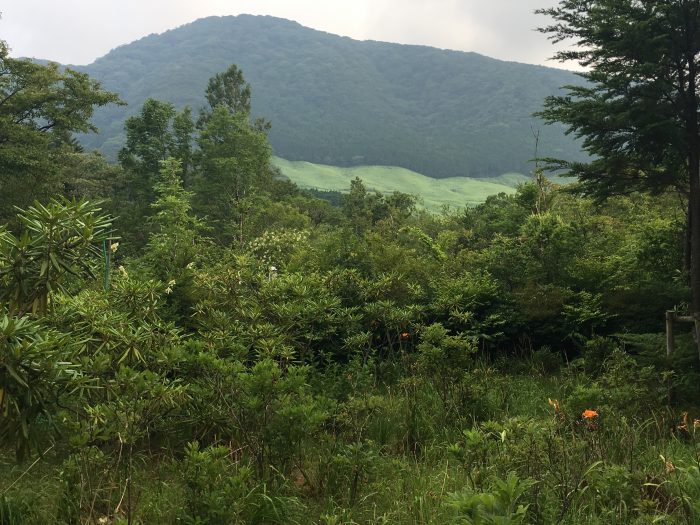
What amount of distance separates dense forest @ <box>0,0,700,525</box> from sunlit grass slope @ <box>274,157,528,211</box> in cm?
8171

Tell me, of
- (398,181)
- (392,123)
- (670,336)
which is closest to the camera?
(670,336)

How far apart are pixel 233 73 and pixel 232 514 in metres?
42.1

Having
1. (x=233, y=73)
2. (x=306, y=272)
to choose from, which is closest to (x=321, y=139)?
(x=233, y=73)

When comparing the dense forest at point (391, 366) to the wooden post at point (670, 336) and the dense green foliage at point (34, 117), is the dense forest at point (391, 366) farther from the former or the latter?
the dense green foliage at point (34, 117)

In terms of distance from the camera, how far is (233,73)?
4116cm

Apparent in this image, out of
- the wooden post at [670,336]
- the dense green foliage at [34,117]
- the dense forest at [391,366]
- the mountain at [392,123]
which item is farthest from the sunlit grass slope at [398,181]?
the wooden post at [670,336]

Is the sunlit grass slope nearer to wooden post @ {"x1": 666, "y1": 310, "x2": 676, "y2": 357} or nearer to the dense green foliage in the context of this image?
the dense green foliage

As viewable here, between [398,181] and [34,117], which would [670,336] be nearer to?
[34,117]

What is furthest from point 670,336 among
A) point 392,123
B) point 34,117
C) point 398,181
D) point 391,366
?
point 392,123

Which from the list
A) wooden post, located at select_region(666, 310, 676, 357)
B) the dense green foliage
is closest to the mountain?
the dense green foliage

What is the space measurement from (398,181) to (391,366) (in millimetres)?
107454

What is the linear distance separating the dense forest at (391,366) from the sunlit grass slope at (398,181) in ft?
268

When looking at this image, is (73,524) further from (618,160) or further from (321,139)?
(321,139)

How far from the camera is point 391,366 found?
6363mm
